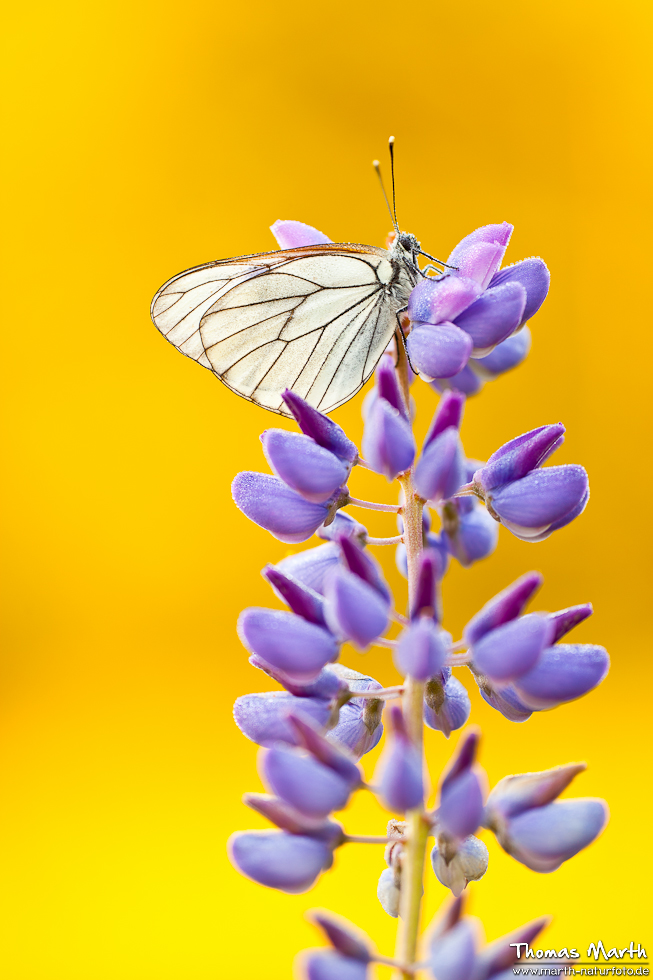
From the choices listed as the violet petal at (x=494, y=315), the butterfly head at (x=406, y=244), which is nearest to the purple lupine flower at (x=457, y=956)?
the violet petal at (x=494, y=315)

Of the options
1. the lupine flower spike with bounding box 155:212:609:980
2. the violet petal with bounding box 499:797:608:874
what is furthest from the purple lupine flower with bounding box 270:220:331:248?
the violet petal with bounding box 499:797:608:874

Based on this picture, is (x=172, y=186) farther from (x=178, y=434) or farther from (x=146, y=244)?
(x=178, y=434)

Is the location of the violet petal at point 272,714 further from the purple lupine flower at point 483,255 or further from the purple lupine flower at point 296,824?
the purple lupine flower at point 483,255

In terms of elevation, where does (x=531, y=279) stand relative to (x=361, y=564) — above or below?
above

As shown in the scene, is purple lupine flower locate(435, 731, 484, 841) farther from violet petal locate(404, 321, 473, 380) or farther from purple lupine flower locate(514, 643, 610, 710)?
violet petal locate(404, 321, 473, 380)

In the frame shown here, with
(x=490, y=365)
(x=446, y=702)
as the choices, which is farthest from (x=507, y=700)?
(x=490, y=365)

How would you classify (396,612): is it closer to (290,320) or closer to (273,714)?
(273,714)

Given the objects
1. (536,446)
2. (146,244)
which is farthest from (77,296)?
(536,446)

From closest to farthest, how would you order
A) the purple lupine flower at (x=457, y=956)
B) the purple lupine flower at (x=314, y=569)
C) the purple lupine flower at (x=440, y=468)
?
the purple lupine flower at (x=457, y=956) < the purple lupine flower at (x=440, y=468) < the purple lupine flower at (x=314, y=569)
